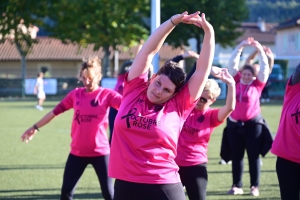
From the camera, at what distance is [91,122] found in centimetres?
648

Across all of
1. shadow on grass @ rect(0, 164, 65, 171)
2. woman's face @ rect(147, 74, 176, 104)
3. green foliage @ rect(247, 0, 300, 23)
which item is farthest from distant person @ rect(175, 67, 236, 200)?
green foliage @ rect(247, 0, 300, 23)

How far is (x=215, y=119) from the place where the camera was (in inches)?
228

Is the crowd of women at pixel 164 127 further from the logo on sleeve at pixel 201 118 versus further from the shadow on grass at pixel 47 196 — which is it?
the shadow on grass at pixel 47 196

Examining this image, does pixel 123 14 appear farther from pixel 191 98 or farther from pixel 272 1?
pixel 272 1

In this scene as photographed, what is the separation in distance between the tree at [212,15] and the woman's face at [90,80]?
37.9 m

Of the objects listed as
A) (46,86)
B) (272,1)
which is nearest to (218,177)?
(46,86)

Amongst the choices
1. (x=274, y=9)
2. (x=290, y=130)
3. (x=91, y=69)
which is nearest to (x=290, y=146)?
(x=290, y=130)

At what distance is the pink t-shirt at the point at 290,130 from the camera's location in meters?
5.20

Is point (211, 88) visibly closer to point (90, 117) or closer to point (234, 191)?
point (90, 117)

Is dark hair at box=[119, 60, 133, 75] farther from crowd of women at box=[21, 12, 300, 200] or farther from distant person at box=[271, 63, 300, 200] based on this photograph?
distant person at box=[271, 63, 300, 200]

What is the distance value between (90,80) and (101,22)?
37509 mm

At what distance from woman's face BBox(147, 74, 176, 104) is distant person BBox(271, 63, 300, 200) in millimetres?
1611

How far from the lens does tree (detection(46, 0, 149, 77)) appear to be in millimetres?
43312

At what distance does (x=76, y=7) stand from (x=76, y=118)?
126 feet
